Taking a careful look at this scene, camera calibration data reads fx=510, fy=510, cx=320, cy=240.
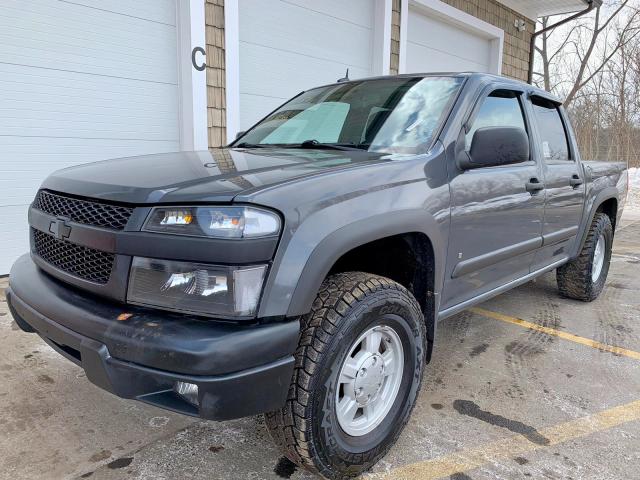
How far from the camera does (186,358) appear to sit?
158 cm

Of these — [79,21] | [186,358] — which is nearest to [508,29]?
[79,21]

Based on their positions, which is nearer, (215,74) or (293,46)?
(215,74)

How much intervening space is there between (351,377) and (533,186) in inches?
71.3

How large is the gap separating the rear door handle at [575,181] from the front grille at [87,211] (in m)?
3.15

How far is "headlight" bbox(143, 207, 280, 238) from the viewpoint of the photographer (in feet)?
5.49

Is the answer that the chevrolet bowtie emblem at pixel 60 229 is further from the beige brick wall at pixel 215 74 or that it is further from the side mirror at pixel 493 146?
the beige brick wall at pixel 215 74

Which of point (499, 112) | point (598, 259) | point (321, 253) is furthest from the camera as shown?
point (598, 259)

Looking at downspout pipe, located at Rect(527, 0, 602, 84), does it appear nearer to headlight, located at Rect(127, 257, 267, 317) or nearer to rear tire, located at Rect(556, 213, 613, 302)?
rear tire, located at Rect(556, 213, 613, 302)

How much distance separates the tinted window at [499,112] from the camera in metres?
2.86

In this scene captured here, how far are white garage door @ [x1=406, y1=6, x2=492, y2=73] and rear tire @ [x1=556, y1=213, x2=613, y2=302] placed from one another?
5.44 metres

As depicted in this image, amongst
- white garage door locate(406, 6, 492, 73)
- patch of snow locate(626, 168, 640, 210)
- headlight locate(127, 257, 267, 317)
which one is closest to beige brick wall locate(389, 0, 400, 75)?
white garage door locate(406, 6, 492, 73)

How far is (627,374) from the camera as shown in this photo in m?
3.15

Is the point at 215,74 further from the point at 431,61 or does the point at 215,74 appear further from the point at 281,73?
the point at 431,61

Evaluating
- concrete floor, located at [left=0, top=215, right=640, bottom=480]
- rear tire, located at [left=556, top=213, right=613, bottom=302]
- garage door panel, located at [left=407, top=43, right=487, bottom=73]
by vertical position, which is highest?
garage door panel, located at [left=407, top=43, right=487, bottom=73]
